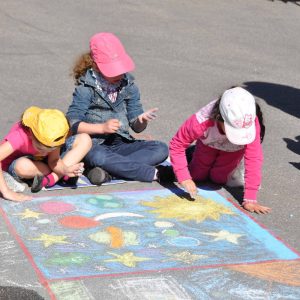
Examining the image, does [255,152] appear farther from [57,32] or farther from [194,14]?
[194,14]

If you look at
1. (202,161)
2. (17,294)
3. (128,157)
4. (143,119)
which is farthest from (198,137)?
(17,294)

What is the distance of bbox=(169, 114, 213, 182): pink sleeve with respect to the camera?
4586mm

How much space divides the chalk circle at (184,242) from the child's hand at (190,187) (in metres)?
0.52

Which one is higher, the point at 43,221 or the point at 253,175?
the point at 253,175

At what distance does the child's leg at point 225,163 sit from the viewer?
488cm

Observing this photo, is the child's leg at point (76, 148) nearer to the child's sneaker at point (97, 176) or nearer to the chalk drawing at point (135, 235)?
the child's sneaker at point (97, 176)

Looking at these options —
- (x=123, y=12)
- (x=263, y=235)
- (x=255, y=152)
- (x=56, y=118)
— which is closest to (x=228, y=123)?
(x=255, y=152)

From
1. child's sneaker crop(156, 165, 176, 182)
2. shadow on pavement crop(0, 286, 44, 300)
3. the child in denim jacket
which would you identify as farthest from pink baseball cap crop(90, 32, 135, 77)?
shadow on pavement crop(0, 286, 44, 300)

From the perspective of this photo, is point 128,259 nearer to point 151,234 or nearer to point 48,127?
point 151,234

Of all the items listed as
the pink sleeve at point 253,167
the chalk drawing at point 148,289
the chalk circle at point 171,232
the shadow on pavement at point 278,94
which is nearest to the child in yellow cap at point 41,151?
the chalk circle at point 171,232

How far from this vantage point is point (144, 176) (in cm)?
484

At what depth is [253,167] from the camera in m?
4.55

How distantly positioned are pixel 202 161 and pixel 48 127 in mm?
1135

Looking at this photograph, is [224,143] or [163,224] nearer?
[163,224]
